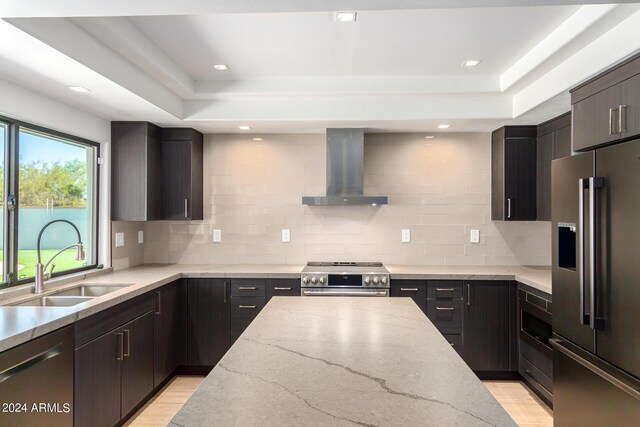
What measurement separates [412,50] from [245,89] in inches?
56.5

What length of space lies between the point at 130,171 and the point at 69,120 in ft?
2.30

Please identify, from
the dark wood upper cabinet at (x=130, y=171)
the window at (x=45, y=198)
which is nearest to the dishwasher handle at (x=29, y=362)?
the window at (x=45, y=198)

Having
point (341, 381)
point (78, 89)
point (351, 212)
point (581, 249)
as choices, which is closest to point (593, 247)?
point (581, 249)

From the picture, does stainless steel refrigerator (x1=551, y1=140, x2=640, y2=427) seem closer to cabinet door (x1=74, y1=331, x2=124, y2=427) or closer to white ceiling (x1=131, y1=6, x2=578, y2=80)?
white ceiling (x1=131, y1=6, x2=578, y2=80)

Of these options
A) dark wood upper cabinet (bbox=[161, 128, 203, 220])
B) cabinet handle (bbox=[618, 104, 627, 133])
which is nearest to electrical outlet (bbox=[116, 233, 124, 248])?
dark wood upper cabinet (bbox=[161, 128, 203, 220])

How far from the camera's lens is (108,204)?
357 cm

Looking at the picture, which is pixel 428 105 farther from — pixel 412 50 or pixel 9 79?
pixel 9 79

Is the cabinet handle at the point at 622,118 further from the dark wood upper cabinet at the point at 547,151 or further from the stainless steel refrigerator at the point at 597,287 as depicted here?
the dark wood upper cabinet at the point at 547,151

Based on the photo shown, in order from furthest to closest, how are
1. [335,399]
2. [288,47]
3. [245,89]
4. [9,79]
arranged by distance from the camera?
[245,89] → [288,47] → [9,79] → [335,399]

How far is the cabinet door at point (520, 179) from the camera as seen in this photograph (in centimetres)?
371

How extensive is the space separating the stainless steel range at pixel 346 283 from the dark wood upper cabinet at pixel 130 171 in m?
1.61

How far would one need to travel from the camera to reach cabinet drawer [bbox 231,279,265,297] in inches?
142

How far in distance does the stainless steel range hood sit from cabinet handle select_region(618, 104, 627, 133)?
211cm

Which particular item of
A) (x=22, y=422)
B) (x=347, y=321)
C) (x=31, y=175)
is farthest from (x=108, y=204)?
(x=347, y=321)
